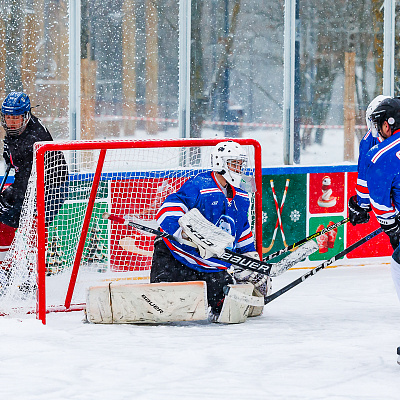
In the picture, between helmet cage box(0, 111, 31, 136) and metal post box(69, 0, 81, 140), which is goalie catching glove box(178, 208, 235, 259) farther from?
metal post box(69, 0, 81, 140)

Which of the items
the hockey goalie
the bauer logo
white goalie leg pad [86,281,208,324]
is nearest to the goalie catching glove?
the hockey goalie

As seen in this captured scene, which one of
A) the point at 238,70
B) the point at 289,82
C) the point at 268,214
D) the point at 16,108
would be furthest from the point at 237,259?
the point at 289,82

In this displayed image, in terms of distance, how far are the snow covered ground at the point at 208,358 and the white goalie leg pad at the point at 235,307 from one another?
0.18ft

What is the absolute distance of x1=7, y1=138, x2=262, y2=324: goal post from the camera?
14.4ft

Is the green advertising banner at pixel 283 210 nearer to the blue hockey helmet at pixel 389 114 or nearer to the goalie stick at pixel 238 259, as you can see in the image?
the goalie stick at pixel 238 259

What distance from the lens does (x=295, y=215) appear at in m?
5.89

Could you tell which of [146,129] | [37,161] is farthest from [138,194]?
[37,161]

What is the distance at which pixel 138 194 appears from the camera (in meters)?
5.04

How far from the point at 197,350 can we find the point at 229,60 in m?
2.92

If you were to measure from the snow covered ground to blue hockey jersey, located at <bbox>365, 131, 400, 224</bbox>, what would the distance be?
2.14 ft

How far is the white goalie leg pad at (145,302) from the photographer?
13.2 feet

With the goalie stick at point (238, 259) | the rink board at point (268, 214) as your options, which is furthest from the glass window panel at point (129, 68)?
the goalie stick at point (238, 259)

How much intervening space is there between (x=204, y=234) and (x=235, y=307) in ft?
1.34

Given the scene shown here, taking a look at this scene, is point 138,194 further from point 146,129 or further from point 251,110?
point 251,110
